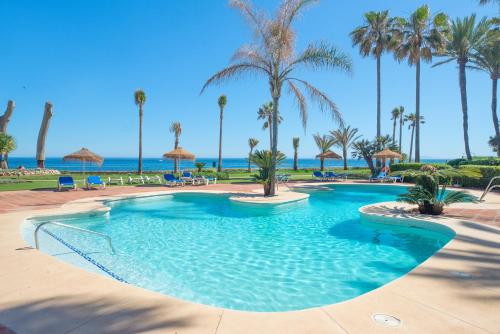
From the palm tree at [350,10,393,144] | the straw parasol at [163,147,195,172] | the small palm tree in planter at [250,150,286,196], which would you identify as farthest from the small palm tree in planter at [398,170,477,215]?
the palm tree at [350,10,393,144]

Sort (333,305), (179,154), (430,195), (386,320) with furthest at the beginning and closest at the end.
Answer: (179,154)
(430,195)
(333,305)
(386,320)

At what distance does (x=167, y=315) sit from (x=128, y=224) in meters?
7.02

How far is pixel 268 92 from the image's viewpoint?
47.0ft

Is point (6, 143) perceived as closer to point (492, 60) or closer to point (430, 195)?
point (430, 195)

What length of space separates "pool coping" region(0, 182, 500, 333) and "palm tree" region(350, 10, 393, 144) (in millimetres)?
25162

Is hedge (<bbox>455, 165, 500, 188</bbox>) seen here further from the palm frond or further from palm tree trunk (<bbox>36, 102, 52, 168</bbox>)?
palm tree trunk (<bbox>36, 102, 52, 168</bbox>)

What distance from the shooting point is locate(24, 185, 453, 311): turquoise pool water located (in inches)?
184

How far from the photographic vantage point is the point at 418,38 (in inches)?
995

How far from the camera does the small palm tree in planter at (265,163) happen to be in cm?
1420

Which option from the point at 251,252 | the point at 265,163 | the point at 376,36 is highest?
the point at 376,36

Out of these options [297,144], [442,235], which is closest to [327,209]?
[442,235]

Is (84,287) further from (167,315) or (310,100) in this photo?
(310,100)

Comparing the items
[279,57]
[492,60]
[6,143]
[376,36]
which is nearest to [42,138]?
[6,143]

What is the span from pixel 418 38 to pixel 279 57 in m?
19.1
